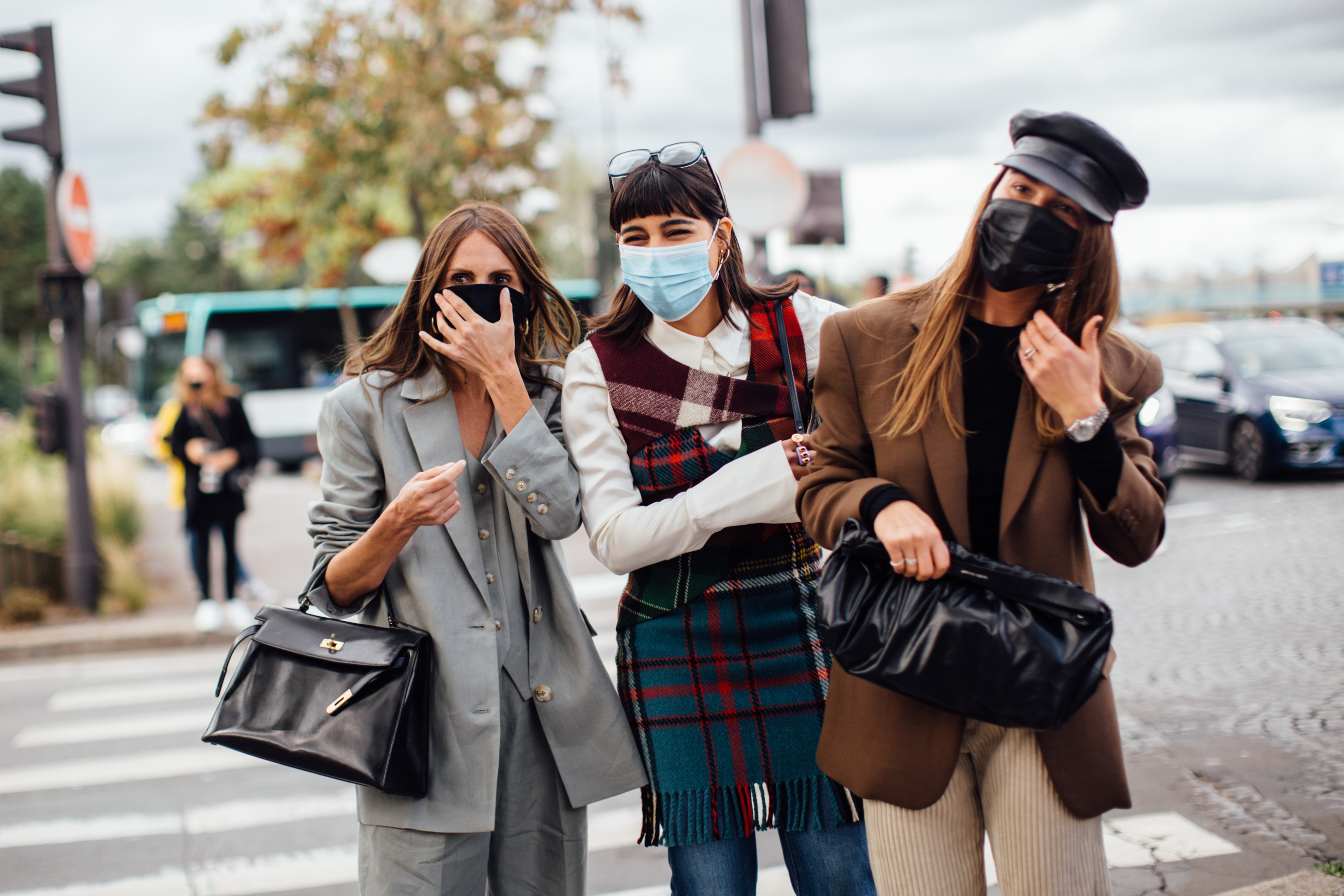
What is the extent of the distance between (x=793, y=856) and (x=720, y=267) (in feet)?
4.17

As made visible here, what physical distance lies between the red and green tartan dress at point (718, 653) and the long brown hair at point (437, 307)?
282mm

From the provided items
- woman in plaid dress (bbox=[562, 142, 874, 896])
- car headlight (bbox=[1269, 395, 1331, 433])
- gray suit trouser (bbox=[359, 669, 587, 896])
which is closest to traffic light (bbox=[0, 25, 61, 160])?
woman in plaid dress (bbox=[562, 142, 874, 896])

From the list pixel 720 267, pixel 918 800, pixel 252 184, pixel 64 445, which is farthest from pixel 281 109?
pixel 918 800

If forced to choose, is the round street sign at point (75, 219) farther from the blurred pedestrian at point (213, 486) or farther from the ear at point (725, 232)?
the ear at point (725, 232)

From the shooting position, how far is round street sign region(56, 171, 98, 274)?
8742 millimetres

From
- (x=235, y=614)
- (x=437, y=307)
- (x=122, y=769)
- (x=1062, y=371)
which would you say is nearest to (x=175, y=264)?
(x=235, y=614)

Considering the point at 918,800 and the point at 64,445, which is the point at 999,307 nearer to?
the point at 918,800

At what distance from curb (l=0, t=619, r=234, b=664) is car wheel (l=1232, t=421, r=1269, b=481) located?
1047cm

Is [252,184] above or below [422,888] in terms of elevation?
above

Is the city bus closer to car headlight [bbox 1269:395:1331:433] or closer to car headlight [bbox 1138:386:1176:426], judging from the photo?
car headlight [bbox 1138:386:1176:426]

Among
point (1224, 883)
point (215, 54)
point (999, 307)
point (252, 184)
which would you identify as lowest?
point (1224, 883)

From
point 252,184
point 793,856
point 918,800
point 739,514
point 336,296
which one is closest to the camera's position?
point 918,800

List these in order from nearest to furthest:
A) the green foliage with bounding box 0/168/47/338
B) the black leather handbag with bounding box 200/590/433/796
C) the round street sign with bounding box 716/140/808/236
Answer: the black leather handbag with bounding box 200/590/433/796 → the round street sign with bounding box 716/140/808/236 → the green foliage with bounding box 0/168/47/338

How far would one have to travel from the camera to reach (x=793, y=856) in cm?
231
